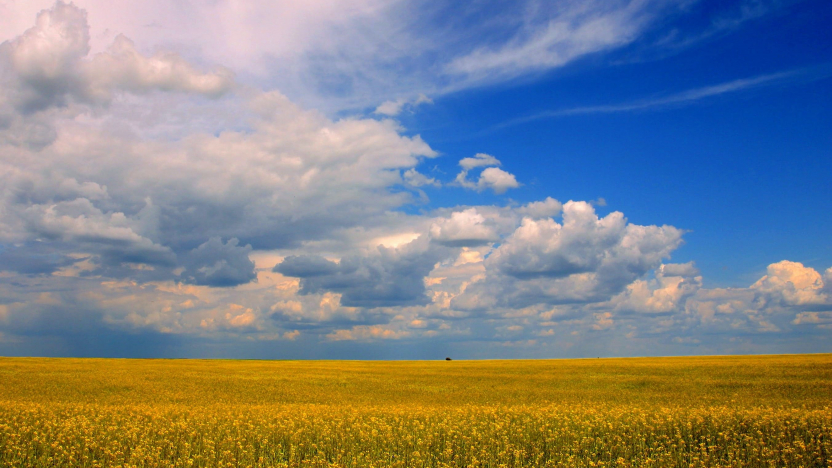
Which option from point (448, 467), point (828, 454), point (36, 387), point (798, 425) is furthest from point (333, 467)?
point (36, 387)

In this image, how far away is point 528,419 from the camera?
1789 centimetres

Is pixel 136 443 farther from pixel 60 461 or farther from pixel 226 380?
pixel 226 380

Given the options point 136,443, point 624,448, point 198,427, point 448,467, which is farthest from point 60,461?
point 624,448

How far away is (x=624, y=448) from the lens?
47.9 ft

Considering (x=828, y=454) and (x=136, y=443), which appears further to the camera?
(x=136, y=443)

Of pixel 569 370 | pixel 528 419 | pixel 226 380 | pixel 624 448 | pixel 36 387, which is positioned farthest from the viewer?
pixel 569 370

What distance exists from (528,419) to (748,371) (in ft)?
119

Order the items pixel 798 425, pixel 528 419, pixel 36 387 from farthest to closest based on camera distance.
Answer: pixel 36 387, pixel 528 419, pixel 798 425

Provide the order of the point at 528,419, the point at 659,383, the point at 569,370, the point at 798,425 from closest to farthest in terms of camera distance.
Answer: the point at 798,425 → the point at 528,419 → the point at 659,383 → the point at 569,370

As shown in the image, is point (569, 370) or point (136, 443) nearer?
point (136, 443)

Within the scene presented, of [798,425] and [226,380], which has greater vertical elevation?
[798,425]

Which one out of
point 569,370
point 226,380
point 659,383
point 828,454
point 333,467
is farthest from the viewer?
point 569,370

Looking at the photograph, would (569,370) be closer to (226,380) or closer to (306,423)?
(226,380)

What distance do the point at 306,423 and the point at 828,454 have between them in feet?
54.0
